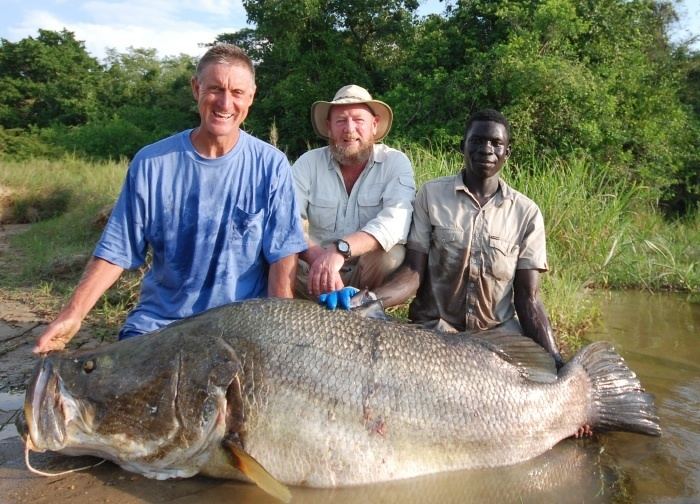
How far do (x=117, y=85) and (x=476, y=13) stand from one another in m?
24.3

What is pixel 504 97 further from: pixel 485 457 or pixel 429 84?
pixel 485 457

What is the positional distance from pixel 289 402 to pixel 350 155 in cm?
220

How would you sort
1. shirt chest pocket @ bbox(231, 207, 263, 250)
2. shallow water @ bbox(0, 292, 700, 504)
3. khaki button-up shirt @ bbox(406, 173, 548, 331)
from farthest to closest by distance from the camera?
khaki button-up shirt @ bbox(406, 173, 548, 331), shirt chest pocket @ bbox(231, 207, 263, 250), shallow water @ bbox(0, 292, 700, 504)

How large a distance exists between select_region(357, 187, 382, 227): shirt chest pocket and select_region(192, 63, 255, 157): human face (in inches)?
49.0

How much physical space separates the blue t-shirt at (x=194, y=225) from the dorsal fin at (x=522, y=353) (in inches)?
46.7

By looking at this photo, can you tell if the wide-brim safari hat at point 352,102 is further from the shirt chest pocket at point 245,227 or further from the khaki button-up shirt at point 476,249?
the shirt chest pocket at point 245,227

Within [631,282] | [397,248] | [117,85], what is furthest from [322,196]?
[117,85]

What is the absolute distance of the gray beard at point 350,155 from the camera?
447 cm

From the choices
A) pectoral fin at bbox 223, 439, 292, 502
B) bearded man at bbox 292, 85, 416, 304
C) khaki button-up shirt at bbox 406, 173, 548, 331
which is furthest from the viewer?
bearded man at bbox 292, 85, 416, 304

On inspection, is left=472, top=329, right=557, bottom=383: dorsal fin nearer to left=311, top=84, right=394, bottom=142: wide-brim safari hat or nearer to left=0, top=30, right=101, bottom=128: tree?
left=311, top=84, right=394, bottom=142: wide-brim safari hat

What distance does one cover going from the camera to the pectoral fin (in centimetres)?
253

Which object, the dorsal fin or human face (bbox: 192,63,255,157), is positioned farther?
human face (bbox: 192,63,255,157)

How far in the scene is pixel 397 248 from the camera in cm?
431

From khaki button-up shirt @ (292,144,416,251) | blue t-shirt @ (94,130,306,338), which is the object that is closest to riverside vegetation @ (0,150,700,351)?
blue t-shirt @ (94,130,306,338)
